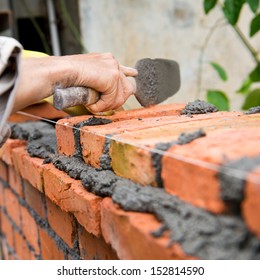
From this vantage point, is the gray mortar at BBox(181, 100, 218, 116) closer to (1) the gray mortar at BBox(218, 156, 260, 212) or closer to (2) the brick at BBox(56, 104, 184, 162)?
(2) the brick at BBox(56, 104, 184, 162)

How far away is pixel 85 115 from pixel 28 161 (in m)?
0.25

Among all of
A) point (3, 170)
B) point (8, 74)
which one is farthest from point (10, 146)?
point (8, 74)

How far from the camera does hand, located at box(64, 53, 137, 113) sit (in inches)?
49.5

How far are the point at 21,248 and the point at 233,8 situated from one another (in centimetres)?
136

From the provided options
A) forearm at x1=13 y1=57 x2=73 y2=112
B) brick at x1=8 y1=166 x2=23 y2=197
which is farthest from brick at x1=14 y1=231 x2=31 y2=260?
forearm at x1=13 y1=57 x2=73 y2=112

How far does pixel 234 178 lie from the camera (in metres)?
0.69

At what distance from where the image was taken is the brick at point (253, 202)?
0.65 metres

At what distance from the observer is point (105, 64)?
1319 millimetres

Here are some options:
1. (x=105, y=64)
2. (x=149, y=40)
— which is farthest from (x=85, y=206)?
(x=149, y=40)

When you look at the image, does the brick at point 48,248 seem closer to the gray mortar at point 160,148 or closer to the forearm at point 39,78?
the forearm at point 39,78

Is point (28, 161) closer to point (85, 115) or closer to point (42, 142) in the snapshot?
point (42, 142)

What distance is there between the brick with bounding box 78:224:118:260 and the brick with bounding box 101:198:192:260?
0.27 feet

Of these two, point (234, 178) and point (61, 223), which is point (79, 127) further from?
point (234, 178)

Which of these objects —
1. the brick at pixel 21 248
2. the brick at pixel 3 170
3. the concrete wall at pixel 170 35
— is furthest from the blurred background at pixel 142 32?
the brick at pixel 21 248
